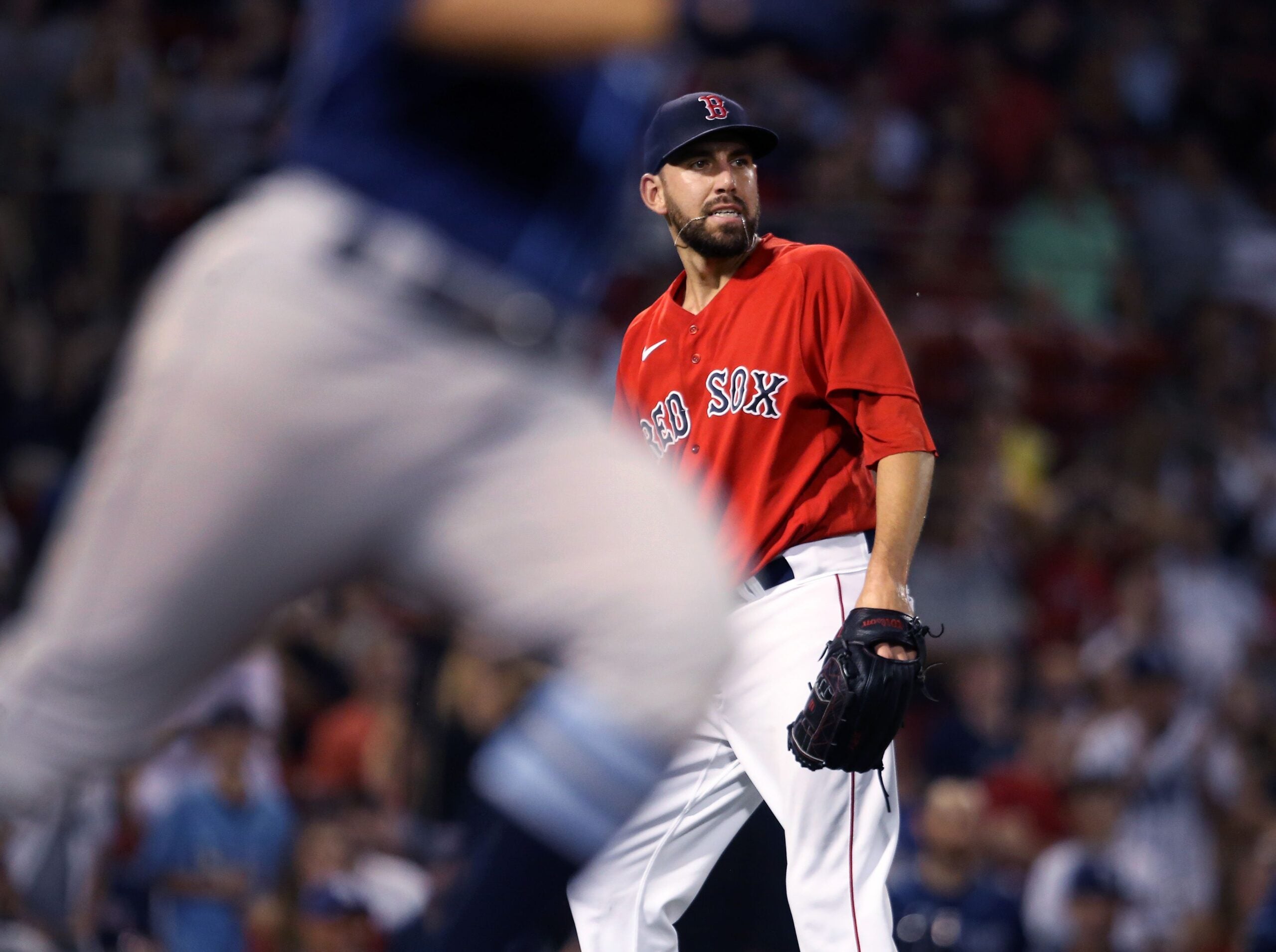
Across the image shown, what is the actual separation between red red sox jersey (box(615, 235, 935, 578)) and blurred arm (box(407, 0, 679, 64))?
1.71m

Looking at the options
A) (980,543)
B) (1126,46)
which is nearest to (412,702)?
(980,543)

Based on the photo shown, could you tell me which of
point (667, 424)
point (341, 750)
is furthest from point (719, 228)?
point (341, 750)

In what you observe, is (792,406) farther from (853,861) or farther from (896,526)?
(853,861)

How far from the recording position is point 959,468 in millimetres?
9438

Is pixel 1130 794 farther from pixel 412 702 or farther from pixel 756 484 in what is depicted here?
pixel 756 484

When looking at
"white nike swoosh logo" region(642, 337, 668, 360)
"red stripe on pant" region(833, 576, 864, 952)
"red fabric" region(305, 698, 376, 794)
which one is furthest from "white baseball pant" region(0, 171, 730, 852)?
"red fabric" region(305, 698, 376, 794)

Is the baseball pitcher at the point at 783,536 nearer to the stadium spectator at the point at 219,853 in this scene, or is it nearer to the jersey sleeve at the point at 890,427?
the jersey sleeve at the point at 890,427

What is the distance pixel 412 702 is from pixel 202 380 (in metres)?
5.95

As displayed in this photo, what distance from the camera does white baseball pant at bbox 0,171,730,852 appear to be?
5.86ft

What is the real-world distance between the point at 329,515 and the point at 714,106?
2263mm

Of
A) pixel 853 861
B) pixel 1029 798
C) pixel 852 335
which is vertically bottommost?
pixel 1029 798

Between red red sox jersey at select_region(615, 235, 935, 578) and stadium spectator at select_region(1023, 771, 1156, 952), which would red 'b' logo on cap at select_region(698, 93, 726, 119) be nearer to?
red red sox jersey at select_region(615, 235, 935, 578)

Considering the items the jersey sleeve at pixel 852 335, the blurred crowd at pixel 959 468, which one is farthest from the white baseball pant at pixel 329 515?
the blurred crowd at pixel 959 468

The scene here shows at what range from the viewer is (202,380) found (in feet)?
5.88
